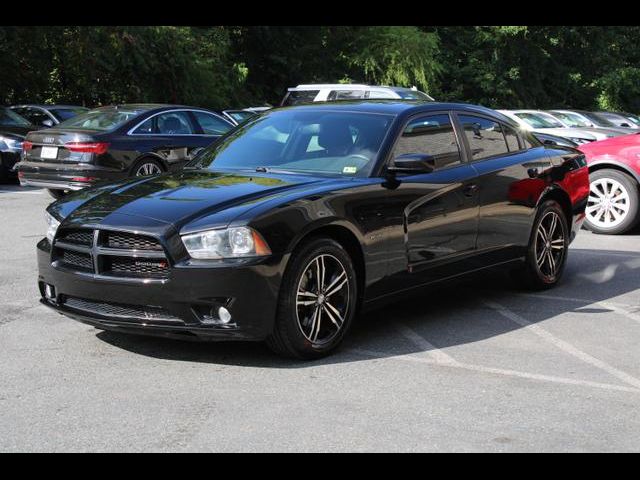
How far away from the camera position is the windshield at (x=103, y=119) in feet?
44.2

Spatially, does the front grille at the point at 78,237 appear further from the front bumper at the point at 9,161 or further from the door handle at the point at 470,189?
the front bumper at the point at 9,161

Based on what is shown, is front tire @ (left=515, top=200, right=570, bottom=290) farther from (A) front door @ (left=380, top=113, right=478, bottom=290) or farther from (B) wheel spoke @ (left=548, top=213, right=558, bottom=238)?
(A) front door @ (left=380, top=113, right=478, bottom=290)

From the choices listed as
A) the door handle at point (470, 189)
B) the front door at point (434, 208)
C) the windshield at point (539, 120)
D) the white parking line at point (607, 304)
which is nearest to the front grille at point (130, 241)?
the front door at point (434, 208)

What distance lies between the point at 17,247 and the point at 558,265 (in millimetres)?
5384

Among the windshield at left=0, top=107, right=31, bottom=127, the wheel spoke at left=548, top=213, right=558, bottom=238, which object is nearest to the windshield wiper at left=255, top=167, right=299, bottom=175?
the wheel spoke at left=548, top=213, right=558, bottom=238

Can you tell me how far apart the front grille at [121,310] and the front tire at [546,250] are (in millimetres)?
3439

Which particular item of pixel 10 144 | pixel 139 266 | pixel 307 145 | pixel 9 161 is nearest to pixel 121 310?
pixel 139 266

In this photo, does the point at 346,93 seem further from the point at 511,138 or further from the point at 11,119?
the point at 511,138

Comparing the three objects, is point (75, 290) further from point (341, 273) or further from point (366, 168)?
point (366, 168)

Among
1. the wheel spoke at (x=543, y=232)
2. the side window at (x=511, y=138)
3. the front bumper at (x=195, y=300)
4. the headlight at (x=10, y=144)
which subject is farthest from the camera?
the headlight at (x=10, y=144)

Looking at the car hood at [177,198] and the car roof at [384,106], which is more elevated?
the car roof at [384,106]
